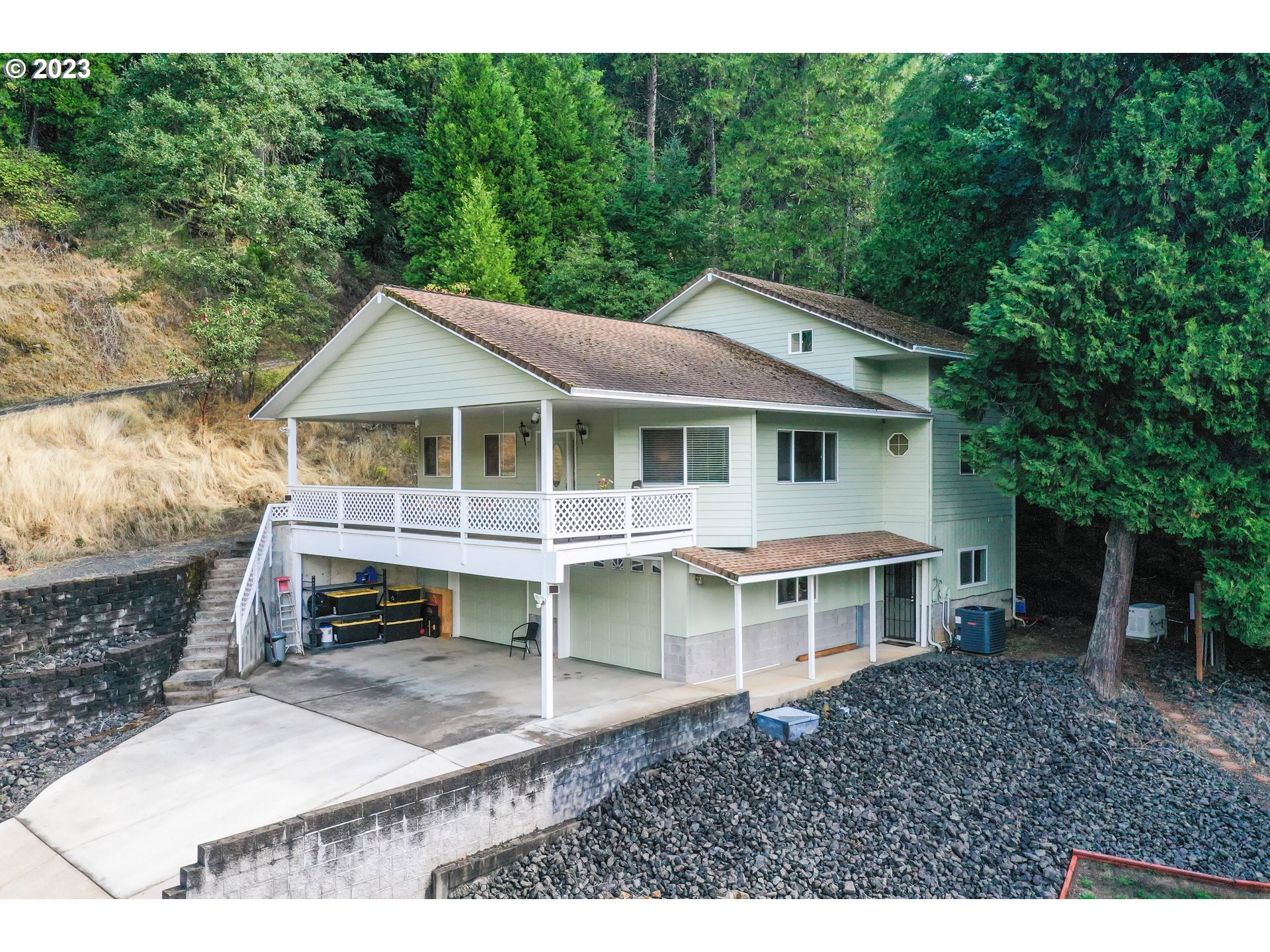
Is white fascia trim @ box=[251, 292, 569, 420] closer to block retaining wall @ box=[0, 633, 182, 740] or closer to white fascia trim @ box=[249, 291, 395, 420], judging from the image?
white fascia trim @ box=[249, 291, 395, 420]

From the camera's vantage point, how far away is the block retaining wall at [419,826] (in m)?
6.75

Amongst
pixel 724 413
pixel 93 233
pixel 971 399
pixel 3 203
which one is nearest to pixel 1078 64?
pixel 971 399

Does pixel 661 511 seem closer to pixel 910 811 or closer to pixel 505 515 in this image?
pixel 505 515

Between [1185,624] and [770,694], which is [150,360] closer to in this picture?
[770,694]

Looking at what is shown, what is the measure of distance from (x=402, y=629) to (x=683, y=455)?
6.80m

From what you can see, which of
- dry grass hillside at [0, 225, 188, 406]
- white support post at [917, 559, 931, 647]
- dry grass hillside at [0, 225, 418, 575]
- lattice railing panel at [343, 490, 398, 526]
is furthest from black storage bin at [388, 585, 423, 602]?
dry grass hillside at [0, 225, 188, 406]

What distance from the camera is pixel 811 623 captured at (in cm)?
1273

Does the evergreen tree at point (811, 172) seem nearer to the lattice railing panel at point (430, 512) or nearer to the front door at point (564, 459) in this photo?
the front door at point (564, 459)

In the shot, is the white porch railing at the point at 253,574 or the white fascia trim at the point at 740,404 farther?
the white porch railing at the point at 253,574

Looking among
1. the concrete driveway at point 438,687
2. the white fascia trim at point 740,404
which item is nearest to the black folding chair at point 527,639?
the concrete driveway at point 438,687

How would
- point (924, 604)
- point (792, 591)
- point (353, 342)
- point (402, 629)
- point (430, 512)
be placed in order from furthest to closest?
1. point (402, 629)
2. point (924, 604)
3. point (792, 591)
4. point (353, 342)
5. point (430, 512)

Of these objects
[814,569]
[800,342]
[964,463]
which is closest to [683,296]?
[800,342]

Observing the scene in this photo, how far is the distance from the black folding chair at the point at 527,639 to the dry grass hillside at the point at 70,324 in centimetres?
1604

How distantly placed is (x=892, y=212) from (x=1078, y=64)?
9.43m
